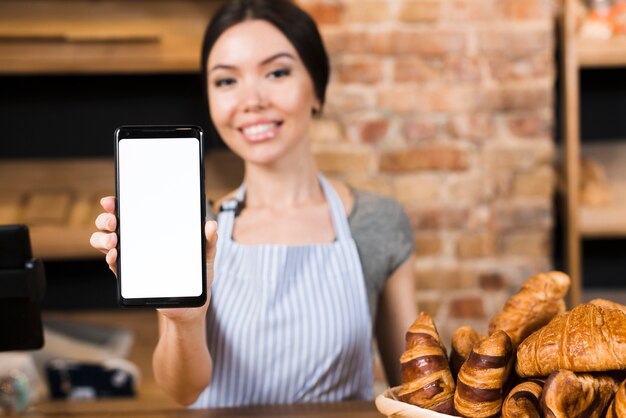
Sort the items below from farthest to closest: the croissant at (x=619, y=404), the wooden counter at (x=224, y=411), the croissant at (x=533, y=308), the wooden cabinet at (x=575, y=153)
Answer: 1. the wooden cabinet at (x=575, y=153)
2. the wooden counter at (x=224, y=411)
3. the croissant at (x=533, y=308)
4. the croissant at (x=619, y=404)

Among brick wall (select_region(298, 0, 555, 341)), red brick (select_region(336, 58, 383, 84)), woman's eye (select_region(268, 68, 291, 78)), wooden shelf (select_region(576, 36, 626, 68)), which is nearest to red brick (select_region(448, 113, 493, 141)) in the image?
brick wall (select_region(298, 0, 555, 341))

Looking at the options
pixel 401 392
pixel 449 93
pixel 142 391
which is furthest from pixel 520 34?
pixel 401 392

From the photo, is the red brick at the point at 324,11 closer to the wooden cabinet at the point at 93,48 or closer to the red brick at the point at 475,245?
the wooden cabinet at the point at 93,48

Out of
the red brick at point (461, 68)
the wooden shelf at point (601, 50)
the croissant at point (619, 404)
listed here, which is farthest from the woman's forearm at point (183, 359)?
the wooden shelf at point (601, 50)

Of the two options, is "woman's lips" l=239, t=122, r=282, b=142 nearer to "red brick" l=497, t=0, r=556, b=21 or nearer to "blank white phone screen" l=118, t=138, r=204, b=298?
"blank white phone screen" l=118, t=138, r=204, b=298

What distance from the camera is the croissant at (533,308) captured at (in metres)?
1.11

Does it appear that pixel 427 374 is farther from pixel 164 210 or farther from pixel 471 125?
pixel 471 125

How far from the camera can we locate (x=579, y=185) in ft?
8.11

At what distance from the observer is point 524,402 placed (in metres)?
0.91

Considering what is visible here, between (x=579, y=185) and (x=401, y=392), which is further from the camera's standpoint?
(x=579, y=185)

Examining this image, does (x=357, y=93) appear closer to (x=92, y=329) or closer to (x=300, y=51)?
Answer: (x=300, y=51)

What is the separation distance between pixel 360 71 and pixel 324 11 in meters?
0.17

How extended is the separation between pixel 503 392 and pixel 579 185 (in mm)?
1614

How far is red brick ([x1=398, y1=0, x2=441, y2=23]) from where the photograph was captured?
7.43 feet
